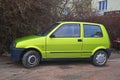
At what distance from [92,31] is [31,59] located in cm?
269

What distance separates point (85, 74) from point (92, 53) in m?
1.73

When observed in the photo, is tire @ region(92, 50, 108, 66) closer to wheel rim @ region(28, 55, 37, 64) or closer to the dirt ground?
the dirt ground

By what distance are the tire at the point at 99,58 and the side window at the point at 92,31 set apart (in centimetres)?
69

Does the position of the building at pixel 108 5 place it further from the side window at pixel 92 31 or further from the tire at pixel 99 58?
the tire at pixel 99 58

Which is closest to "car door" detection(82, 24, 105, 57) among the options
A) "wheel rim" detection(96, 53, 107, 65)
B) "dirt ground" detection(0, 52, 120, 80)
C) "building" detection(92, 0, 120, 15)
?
"wheel rim" detection(96, 53, 107, 65)

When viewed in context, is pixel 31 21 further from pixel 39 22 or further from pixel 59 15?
pixel 59 15

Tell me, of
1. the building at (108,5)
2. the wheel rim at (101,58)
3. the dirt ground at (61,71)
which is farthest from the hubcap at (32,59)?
the building at (108,5)

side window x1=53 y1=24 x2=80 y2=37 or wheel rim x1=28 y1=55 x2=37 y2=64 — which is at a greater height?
side window x1=53 y1=24 x2=80 y2=37

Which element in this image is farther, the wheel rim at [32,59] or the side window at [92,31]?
the side window at [92,31]

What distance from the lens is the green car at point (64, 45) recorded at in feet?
39.2

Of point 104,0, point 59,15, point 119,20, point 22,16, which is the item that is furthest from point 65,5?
point 104,0

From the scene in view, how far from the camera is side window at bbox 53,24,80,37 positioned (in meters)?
12.4

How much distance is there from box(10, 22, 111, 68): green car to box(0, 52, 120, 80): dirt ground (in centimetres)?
35

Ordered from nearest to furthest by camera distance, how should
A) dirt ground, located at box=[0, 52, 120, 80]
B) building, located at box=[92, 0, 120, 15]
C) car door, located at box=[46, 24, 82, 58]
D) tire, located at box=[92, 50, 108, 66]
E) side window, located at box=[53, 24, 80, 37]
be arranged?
dirt ground, located at box=[0, 52, 120, 80] → car door, located at box=[46, 24, 82, 58] → side window, located at box=[53, 24, 80, 37] → tire, located at box=[92, 50, 108, 66] → building, located at box=[92, 0, 120, 15]
